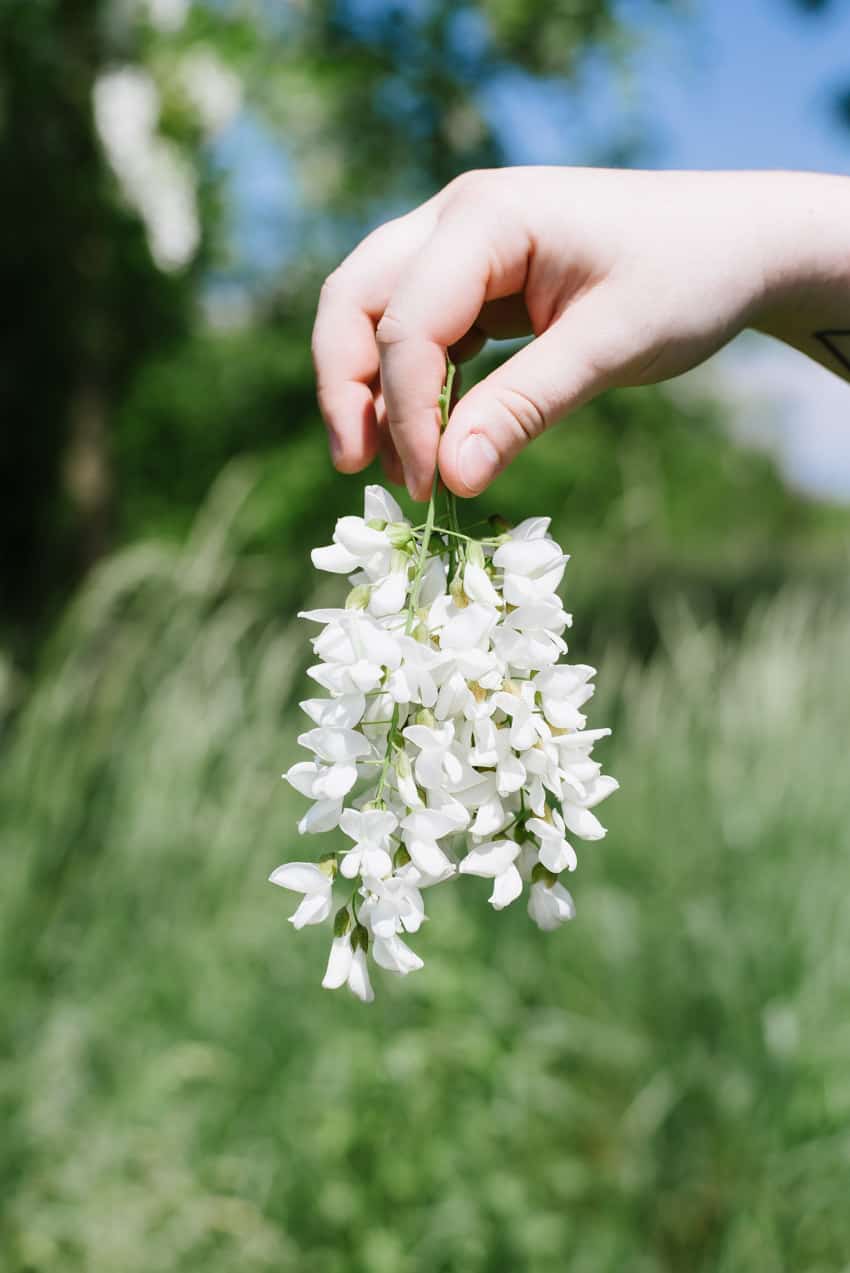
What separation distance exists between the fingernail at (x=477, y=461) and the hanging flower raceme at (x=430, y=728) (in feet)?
0.18

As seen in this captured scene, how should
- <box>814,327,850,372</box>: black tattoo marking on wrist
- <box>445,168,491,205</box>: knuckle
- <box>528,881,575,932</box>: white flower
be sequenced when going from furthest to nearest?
1. <box>814,327,850,372</box>: black tattoo marking on wrist
2. <box>445,168,491,205</box>: knuckle
3. <box>528,881,575,932</box>: white flower

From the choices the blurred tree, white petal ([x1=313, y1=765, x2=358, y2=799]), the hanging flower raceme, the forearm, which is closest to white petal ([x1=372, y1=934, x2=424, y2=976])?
the hanging flower raceme

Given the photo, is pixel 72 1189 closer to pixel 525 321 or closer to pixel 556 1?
pixel 525 321

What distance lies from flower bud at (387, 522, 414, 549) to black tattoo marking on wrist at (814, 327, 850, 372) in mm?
662

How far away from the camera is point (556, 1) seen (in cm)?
504

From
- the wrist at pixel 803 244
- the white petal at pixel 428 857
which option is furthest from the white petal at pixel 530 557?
the wrist at pixel 803 244

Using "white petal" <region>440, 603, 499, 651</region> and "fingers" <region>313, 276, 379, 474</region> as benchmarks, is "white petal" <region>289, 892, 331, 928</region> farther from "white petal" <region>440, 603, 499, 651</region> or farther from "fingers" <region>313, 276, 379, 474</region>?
"fingers" <region>313, 276, 379, 474</region>

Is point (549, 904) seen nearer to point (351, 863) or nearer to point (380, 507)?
point (351, 863)

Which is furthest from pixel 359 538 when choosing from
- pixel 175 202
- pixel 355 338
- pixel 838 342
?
pixel 175 202

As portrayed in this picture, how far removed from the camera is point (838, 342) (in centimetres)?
129

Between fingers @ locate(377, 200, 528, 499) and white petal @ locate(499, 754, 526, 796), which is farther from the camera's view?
fingers @ locate(377, 200, 528, 499)

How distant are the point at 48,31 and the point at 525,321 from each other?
6162 mm

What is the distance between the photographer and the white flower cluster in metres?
0.79

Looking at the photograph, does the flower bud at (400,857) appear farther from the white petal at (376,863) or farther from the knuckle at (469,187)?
the knuckle at (469,187)
